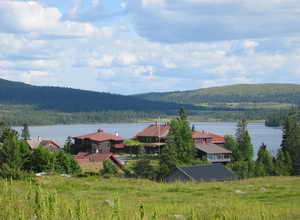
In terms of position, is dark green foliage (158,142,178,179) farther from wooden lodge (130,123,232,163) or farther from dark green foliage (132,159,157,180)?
wooden lodge (130,123,232,163)

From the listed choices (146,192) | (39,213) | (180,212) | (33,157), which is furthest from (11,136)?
(39,213)

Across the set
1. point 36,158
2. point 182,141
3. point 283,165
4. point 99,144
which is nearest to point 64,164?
point 36,158

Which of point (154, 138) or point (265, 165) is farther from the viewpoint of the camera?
point (154, 138)

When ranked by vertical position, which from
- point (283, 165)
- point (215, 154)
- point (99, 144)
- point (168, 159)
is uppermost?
point (99, 144)

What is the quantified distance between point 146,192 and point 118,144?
60187 mm

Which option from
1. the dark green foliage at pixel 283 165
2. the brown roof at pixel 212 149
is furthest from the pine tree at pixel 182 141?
the brown roof at pixel 212 149

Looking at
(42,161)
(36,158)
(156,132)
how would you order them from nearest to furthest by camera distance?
A: (42,161), (36,158), (156,132)

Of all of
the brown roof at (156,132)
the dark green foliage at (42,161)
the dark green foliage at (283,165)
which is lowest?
the dark green foliage at (283,165)

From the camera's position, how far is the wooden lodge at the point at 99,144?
259ft

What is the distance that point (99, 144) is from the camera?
78750 millimetres

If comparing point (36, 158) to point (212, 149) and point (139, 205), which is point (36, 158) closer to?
point (212, 149)

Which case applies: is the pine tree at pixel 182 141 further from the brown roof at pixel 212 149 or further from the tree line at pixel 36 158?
the tree line at pixel 36 158

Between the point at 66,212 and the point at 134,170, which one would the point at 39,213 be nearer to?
the point at 66,212

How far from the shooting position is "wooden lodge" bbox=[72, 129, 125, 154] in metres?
78.9
